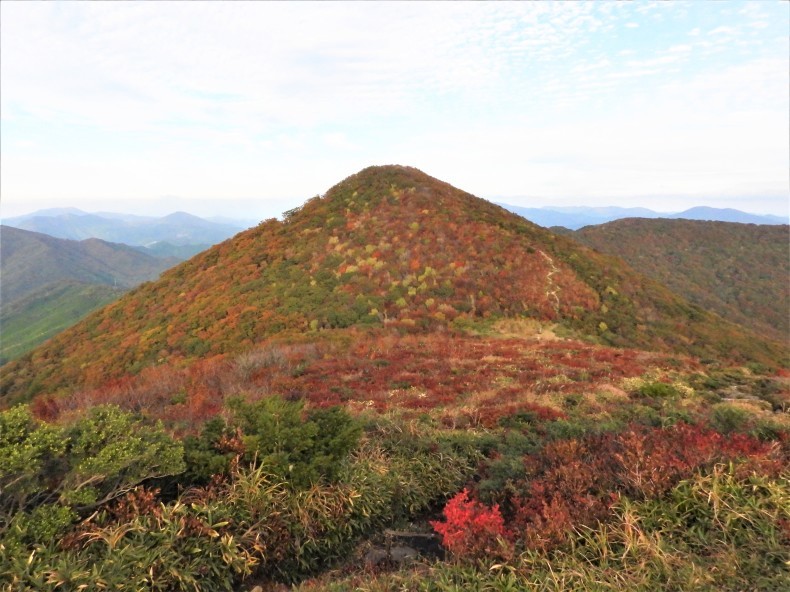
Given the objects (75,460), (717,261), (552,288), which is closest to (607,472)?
(75,460)

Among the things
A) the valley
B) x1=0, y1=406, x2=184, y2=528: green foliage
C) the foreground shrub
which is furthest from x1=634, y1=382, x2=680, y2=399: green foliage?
x1=0, y1=406, x2=184, y2=528: green foliage

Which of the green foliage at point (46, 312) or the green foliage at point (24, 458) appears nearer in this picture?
the green foliage at point (24, 458)

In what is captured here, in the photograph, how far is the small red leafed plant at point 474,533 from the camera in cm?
515

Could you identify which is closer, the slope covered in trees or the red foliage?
the red foliage

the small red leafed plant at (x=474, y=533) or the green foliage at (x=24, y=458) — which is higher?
the green foliage at (x=24, y=458)

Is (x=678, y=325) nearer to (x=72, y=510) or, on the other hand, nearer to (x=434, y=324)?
(x=434, y=324)

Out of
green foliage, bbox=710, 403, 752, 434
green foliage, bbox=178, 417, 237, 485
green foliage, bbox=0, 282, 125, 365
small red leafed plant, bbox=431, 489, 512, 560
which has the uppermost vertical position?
green foliage, bbox=710, 403, 752, 434

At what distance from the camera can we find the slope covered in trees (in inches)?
2184

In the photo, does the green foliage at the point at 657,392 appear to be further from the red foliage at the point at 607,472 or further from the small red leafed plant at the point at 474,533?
the small red leafed plant at the point at 474,533

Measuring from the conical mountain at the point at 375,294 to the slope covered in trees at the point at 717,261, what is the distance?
101ft

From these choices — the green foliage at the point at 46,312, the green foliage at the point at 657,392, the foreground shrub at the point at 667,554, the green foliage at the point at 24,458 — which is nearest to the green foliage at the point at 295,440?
the foreground shrub at the point at 667,554

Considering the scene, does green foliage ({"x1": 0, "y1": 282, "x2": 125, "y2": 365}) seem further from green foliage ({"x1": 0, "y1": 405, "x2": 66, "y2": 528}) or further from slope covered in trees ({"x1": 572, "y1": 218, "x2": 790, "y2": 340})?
slope covered in trees ({"x1": 572, "y1": 218, "x2": 790, "y2": 340})

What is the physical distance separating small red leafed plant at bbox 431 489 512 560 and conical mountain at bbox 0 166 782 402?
1697 centimetres

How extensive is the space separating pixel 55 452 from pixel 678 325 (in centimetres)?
3206
